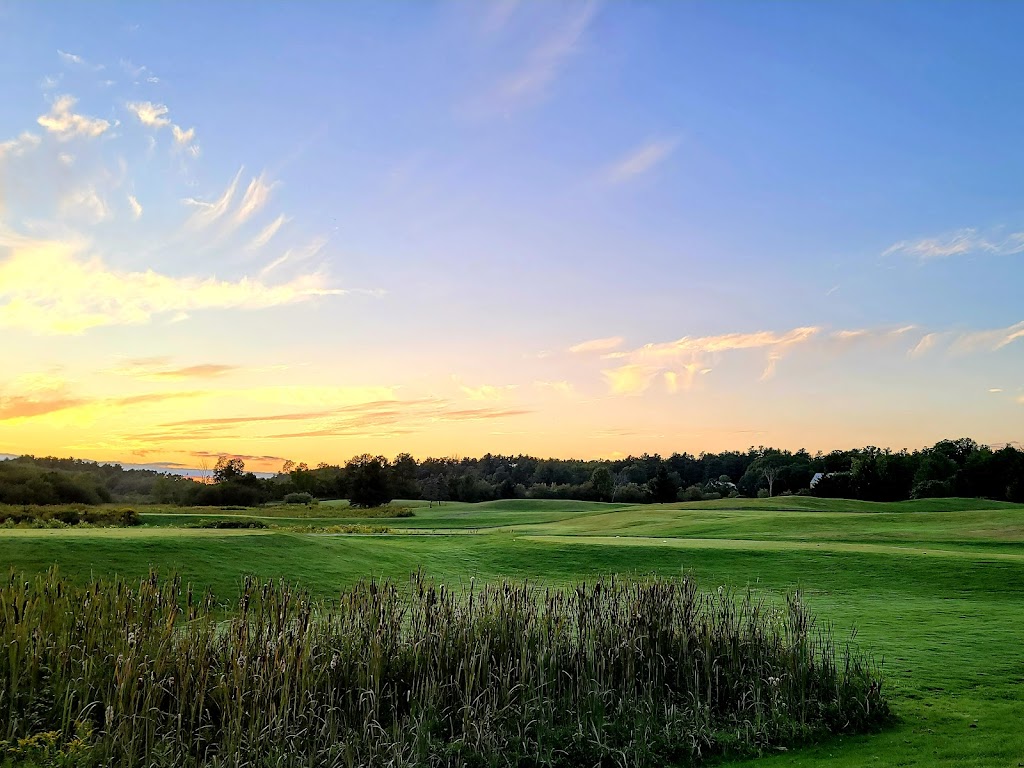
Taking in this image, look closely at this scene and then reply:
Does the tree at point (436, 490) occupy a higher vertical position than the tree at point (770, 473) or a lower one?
lower

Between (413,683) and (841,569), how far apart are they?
17.8m

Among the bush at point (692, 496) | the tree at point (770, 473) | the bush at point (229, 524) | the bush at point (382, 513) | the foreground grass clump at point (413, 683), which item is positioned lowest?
the bush at point (382, 513)

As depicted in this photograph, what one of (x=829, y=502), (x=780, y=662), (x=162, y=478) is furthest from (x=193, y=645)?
(x=162, y=478)

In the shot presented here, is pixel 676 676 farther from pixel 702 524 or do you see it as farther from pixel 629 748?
pixel 702 524

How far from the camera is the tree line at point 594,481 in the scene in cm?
6384

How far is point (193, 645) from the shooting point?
869 centimetres

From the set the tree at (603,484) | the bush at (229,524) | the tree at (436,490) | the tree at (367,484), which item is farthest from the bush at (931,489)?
the bush at (229,524)

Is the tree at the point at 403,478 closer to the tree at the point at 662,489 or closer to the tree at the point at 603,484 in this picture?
the tree at the point at 603,484

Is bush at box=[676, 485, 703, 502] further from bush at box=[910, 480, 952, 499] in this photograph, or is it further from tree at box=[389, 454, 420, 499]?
tree at box=[389, 454, 420, 499]

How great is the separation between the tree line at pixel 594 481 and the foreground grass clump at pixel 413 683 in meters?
47.7

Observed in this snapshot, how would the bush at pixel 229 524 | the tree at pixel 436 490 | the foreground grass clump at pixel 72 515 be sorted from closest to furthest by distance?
the foreground grass clump at pixel 72 515 → the bush at pixel 229 524 → the tree at pixel 436 490

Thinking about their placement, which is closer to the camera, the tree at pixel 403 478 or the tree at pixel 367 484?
the tree at pixel 367 484

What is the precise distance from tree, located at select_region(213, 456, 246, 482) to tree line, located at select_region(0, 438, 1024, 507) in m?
0.15

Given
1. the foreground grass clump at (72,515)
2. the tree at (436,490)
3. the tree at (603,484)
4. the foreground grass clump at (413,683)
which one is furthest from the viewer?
the tree at (436,490)
